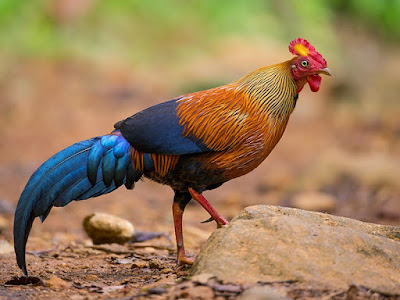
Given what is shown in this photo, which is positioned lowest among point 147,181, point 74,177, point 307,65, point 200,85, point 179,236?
point 179,236

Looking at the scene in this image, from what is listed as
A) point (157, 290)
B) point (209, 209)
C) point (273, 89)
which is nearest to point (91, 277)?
point (209, 209)

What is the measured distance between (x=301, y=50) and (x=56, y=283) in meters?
2.49

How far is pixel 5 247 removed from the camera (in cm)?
605

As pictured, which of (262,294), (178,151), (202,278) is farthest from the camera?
(178,151)

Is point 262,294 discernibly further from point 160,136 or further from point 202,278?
point 160,136

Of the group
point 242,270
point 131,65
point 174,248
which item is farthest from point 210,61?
point 242,270

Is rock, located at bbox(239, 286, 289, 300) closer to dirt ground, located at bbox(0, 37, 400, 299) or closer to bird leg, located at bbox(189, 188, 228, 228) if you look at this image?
dirt ground, located at bbox(0, 37, 400, 299)

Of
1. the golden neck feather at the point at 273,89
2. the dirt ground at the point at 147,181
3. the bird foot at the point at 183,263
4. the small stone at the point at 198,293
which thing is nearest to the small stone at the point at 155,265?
the dirt ground at the point at 147,181

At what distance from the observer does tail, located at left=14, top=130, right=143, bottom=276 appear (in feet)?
14.6

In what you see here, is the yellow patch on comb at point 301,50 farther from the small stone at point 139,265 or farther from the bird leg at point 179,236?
the small stone at point 139,265

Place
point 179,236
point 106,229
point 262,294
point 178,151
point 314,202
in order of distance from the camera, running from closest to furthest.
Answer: point 262,294, point 178,151, point 179,236, point 106,229, point 314,202

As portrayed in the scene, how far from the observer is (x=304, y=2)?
61.9ft

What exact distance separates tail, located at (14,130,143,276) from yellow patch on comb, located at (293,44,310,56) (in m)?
1.48

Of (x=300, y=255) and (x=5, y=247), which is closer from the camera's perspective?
(x=300, y=255)
